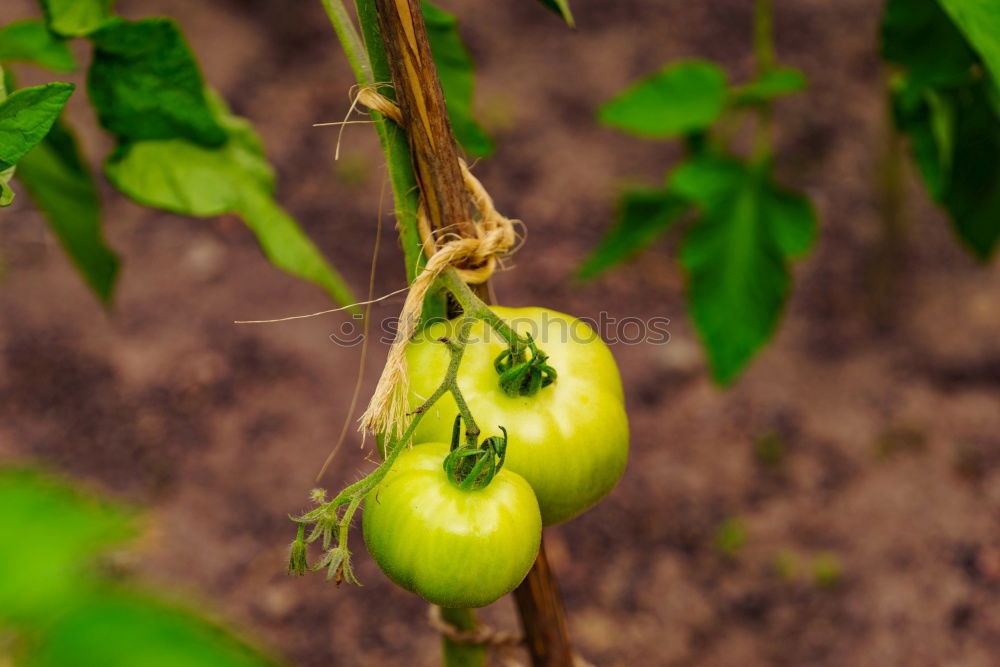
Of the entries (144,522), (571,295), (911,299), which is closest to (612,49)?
(571,295)

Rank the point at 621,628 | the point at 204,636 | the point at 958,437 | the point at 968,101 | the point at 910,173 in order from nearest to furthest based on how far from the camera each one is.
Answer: the point at 204,636
the point at 968,101
the point at 621,628
the point at 958,437
the point at 910,173

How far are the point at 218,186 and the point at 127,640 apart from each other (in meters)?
0.72

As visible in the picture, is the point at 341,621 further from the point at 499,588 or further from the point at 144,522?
the point at 144,522

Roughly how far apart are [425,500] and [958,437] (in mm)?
1703

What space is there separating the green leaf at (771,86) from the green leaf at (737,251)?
0.13m

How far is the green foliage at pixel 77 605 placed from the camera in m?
0.24

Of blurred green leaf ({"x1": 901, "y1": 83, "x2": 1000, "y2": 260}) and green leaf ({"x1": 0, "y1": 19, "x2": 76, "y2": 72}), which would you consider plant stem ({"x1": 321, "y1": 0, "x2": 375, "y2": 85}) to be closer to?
green leaf ({"x1": 0, "y1": 19, "x2": 76, "y2": 72})

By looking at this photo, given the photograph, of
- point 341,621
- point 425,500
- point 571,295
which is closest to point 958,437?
point 571,295

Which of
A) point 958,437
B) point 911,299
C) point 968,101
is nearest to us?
point 968,101

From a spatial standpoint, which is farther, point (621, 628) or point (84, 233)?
point (621, 628)

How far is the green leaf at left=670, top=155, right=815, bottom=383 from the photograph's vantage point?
1337 mm

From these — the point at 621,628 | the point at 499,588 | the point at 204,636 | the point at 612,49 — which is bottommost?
the point at 621,628

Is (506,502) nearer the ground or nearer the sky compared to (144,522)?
nearer the ground

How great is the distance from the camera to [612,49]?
2814 mm
